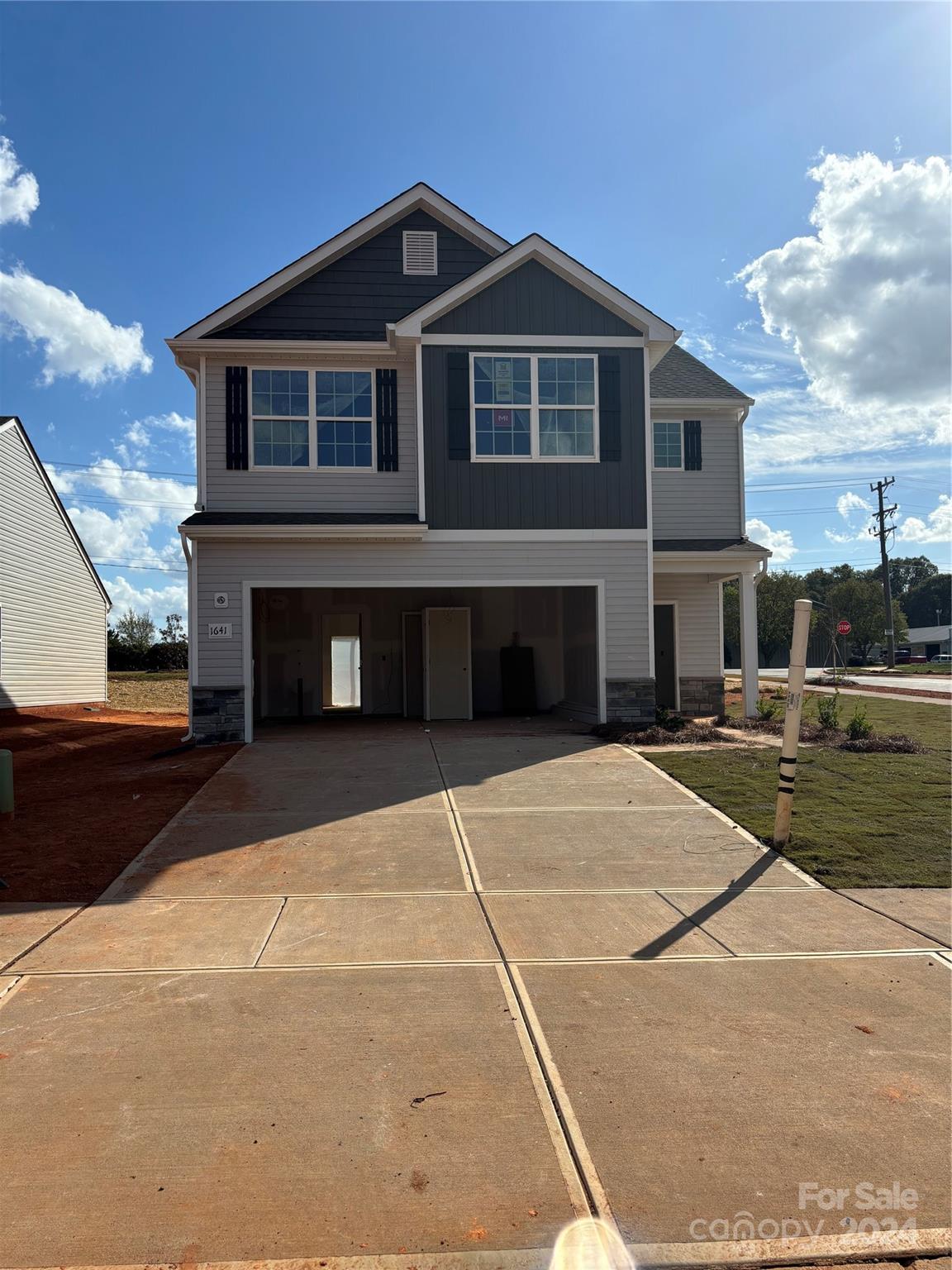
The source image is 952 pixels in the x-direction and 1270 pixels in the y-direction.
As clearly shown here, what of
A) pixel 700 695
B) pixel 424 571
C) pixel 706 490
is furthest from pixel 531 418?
pixel 700 695

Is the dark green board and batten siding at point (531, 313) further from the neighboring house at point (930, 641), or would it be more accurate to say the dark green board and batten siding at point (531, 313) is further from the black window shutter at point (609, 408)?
the neighboring house at point (930, 641)

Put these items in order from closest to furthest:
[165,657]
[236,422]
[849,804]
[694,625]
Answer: [849,804]
[236,422]
[694,625]
[165,657]

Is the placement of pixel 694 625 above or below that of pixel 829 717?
above

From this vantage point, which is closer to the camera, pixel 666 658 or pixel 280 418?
pixel 280 418

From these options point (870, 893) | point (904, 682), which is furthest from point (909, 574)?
point (870, 893)

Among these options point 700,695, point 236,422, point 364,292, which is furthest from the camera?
point 700,695

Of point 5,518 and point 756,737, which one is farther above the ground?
point 5,518

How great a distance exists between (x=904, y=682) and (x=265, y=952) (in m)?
32.3

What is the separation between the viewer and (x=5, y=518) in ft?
73.4

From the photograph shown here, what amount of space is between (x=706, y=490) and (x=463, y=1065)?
15205mm

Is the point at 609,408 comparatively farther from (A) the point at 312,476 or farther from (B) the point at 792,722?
(B) the point at 792,722

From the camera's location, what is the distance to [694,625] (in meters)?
18.1

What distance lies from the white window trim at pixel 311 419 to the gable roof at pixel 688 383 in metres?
5.98

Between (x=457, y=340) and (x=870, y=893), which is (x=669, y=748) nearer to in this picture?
(x=870, y=893)
